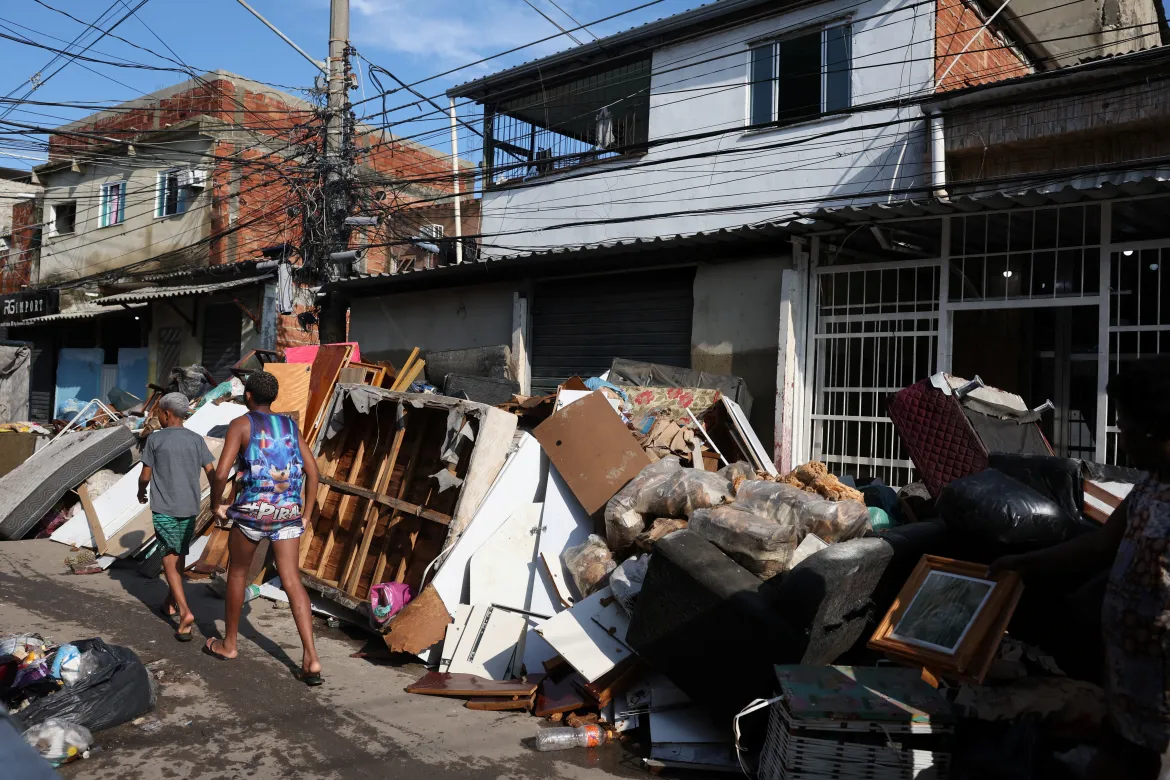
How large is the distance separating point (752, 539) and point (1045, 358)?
6.75 meters

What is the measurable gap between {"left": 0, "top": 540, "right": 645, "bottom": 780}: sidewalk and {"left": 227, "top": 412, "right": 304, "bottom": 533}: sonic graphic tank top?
894 mm

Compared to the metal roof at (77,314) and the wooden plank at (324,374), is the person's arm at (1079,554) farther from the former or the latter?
the metal roof at (77,314)

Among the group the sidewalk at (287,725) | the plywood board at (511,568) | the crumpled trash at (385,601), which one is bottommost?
the sidewalk at (287,725)

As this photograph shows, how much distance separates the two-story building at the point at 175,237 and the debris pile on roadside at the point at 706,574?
31.0 feet

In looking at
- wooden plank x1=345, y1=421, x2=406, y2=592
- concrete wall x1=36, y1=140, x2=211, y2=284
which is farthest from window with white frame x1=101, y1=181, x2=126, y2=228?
wooden plank x1=345, y1=421, x2=406, y2=592

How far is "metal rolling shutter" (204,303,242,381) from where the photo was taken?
16422mm

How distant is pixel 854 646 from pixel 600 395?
2792 millimetres

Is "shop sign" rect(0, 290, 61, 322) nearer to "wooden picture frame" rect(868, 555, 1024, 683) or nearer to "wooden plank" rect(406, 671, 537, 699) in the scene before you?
"wooden plank" rect(406, 671, 537, 699)

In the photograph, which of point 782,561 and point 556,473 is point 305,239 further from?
point 782,561

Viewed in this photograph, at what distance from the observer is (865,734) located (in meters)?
3.08

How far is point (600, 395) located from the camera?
630 cm

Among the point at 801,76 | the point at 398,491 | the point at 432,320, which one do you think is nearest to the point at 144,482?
the point at 398,491

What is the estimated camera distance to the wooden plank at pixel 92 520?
7898 mm

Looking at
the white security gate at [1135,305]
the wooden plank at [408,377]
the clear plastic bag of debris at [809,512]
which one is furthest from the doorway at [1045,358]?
the wooden plank at [408,377]
